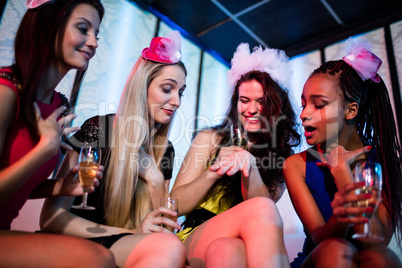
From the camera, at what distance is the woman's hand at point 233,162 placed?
178cm

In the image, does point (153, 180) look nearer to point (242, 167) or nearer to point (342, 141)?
point (242, 167)

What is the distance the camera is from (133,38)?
13.6ft

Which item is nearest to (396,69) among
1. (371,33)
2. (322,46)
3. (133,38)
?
(371,33)

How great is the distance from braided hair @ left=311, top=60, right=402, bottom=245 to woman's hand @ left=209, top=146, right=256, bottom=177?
76cm

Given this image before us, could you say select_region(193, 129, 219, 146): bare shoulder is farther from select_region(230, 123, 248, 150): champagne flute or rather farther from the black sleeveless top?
the black sleeveless top

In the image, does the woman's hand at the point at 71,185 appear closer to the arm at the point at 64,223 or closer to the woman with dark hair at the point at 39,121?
the woman with dark hair at the point at 39,121

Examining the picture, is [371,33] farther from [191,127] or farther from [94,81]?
[94,81]

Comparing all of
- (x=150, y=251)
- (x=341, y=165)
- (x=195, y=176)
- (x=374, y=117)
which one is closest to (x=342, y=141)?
(x=374, y=117)

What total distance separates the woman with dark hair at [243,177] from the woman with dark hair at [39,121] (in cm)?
57

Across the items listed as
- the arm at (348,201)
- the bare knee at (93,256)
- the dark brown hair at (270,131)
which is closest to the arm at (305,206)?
the arm at (348,201)

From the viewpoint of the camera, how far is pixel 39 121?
48.6 inches

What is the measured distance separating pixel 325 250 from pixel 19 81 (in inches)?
56.9

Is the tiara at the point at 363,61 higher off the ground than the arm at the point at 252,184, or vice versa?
the tiara at the point at 363,61

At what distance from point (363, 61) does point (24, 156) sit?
1.90 m
